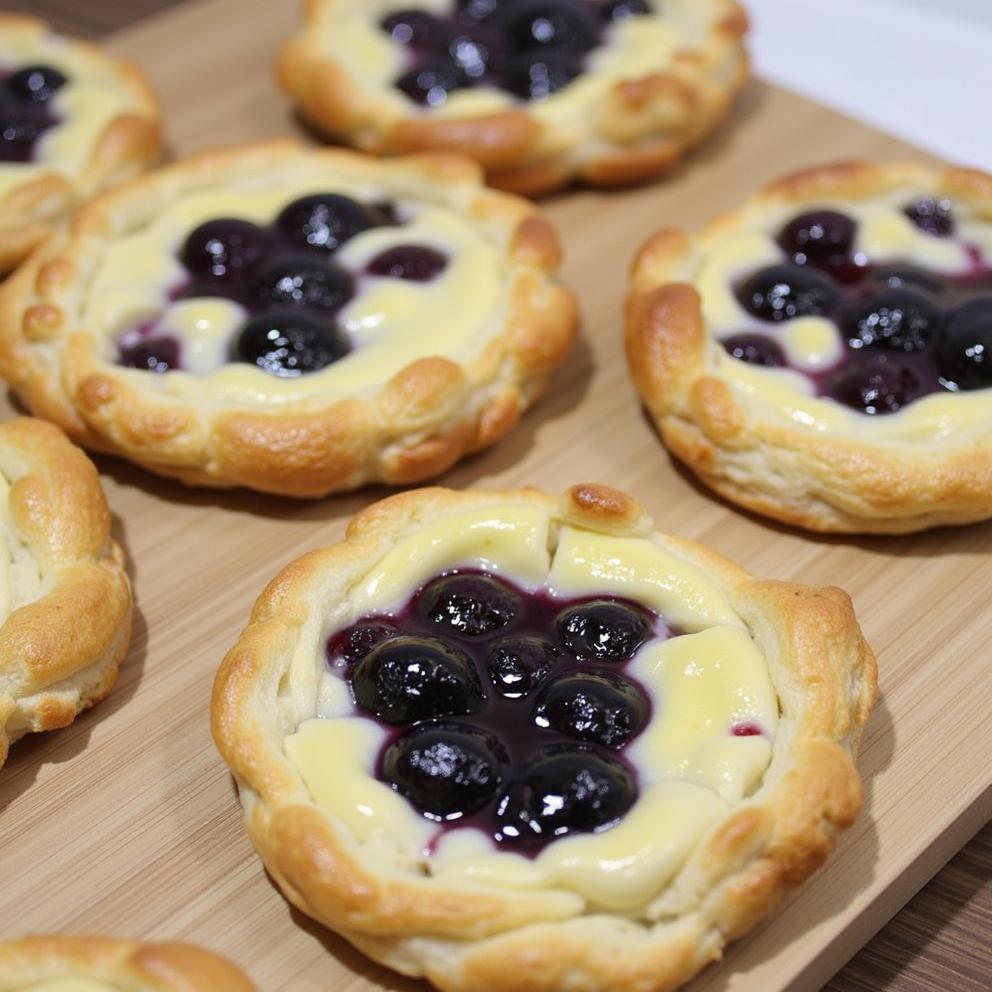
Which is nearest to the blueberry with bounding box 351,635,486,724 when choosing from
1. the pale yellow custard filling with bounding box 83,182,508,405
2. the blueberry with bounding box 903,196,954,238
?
the pale yellow custard filling with bounding box 83,182,508,405

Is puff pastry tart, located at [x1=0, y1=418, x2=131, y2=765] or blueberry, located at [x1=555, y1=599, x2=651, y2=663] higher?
blueberry, located at [x1=555, y1=599, x2=651, y2=663]

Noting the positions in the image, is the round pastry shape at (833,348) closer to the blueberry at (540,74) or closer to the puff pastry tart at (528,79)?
the puff pastry tart at (528,79)

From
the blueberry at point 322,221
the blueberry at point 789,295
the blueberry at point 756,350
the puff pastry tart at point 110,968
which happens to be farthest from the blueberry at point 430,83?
the puff pastry tart at point 110,968

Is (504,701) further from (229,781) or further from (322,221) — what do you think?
(322,221)

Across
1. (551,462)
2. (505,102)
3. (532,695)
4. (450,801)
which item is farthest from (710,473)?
(505,102)

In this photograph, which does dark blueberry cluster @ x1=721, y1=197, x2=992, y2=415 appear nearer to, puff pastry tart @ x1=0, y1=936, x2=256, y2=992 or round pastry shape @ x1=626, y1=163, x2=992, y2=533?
round pastry shape @ x1=626, y1=163, x2=992, y2=533

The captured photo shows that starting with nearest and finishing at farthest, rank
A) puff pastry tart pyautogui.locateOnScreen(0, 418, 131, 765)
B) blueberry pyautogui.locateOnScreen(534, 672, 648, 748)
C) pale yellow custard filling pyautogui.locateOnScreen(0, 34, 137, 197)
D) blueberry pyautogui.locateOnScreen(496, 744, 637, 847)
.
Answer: blueberry pyautogui.locateOnScreen(496, 744, 637, 847), blueberry pyautogui.locateOnScreen(534, 672, 648, 748), puff pastry tart pyautogui.locateOnScreen(0, 418, 131, 765), pale yellow custard filling pyautogui.locateOnScreen(0, 34, 137, 197)

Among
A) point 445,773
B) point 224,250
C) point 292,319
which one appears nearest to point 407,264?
point 292,319

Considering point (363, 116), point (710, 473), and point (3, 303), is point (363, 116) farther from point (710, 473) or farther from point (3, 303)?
point (710, 473)
